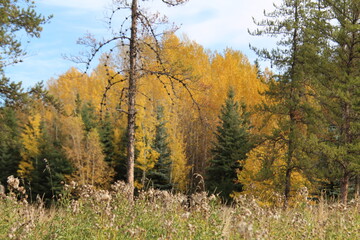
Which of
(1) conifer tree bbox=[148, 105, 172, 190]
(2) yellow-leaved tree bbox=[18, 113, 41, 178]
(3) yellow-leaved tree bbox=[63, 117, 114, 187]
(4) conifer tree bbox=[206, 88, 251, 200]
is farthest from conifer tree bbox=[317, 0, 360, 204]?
(2) yellow-leaved tree bbox=[18, 113, 41, 178]

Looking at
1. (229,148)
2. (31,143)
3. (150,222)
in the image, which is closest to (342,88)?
(229,148)

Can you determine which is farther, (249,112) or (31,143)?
(31,143)

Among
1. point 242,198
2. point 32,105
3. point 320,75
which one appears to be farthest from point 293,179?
point 242,198

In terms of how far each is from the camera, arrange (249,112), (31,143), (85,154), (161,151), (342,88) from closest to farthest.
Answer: (342,88), (249,112), (161,151), (85,154), (31,143)

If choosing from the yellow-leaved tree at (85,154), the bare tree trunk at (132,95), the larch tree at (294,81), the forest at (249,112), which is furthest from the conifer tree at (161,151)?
the bare tree trunk at (132,95)

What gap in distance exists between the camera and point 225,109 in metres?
27.5

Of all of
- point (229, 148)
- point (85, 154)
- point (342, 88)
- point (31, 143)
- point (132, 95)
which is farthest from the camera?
point (31, 143)

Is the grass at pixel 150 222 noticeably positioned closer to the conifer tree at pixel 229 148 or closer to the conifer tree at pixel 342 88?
the conifer tree at pixel 342 88

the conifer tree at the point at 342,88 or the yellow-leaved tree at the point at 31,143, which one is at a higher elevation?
the conifer tree at the point at 342,88

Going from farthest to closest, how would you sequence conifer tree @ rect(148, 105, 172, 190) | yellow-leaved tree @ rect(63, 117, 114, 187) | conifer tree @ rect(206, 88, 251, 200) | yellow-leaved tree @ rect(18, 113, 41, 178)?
yellow-leaved tree @ rect(18, 113, 41, 178), yellow-leaved tree @ rect(63, 117, 114, 187), conifer tree @ rect(148, 105, 172, 190), conifer tree @ rect(206, 88, 251, 200)

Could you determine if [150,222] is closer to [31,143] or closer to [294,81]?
[294,81]

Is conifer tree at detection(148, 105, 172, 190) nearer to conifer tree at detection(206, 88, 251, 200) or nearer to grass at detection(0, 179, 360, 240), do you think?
conifer tree at detection(206, 88, 251, 200)

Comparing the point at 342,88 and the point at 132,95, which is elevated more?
the point at 342,88

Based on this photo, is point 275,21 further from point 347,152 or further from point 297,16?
point 347,152
